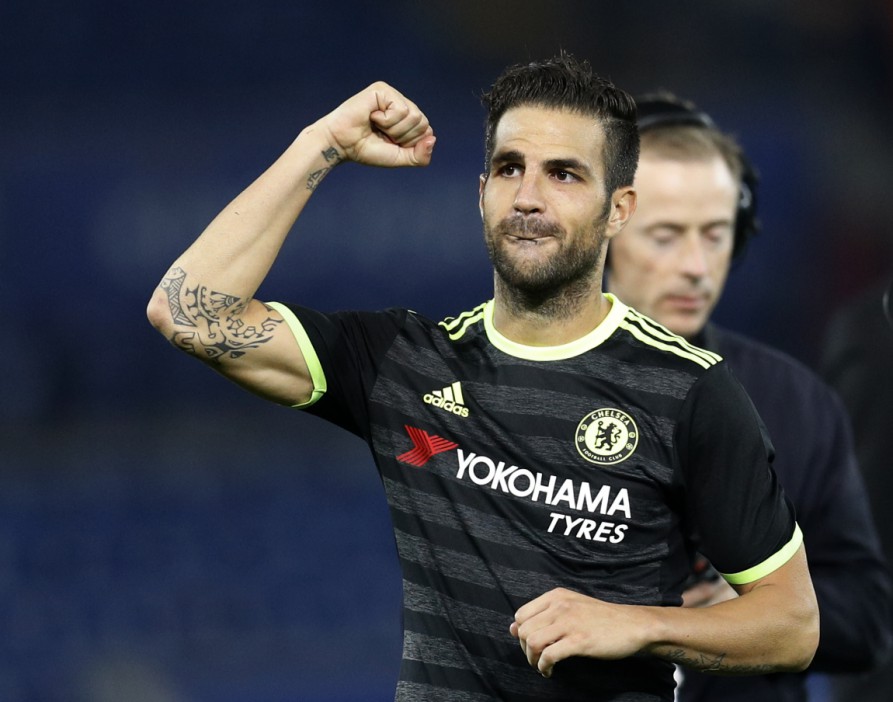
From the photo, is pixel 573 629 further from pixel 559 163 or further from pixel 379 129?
pixel 379 129

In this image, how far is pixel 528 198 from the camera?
2.56 metres

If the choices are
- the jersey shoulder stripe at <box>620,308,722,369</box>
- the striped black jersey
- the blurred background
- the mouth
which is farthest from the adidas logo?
the blurred background

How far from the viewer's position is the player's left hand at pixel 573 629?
7.24 ft

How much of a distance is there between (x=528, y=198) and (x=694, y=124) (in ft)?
4.40

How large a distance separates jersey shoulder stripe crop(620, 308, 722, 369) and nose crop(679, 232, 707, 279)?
78cm

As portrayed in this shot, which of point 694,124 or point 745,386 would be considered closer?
point 745,386

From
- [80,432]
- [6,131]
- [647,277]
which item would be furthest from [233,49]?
[647,277]

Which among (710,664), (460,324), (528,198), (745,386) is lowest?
(710,664)

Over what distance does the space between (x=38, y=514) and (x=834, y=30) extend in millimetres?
6035

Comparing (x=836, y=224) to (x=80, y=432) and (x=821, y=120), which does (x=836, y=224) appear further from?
(x=80, y=432)

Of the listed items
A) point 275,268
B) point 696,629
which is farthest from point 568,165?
point 275,268

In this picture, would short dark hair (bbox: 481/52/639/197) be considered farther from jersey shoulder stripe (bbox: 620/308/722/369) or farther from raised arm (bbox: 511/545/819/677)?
raised arm (bbox: 511/545/819/677)

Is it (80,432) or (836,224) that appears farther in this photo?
(836,224)

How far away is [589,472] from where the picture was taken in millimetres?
2551
